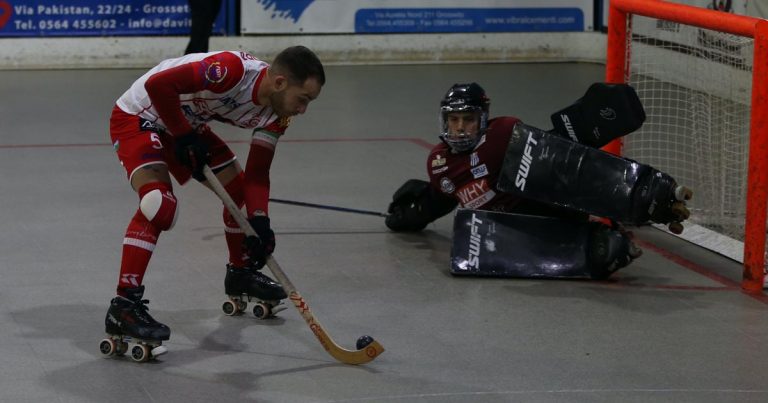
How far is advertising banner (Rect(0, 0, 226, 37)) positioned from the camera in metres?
10.5

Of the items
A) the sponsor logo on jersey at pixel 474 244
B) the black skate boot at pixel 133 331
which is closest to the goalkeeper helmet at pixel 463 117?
the sponsor logo on jersey at pixel 474 244

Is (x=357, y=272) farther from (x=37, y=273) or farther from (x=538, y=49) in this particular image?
(x=538, y=49)

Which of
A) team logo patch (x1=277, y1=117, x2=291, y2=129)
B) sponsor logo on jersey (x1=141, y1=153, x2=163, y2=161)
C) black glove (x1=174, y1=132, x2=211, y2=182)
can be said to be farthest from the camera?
team logo patch (x1=277, y1=117, x2=291, y2=129)

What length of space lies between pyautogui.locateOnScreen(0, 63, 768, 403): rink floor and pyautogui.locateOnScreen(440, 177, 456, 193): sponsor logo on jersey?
32cm

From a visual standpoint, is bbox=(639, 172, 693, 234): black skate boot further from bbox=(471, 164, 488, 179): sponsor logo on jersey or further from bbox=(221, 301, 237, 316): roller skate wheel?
bbox=(221, 301, 237, 316): roller skate wheel

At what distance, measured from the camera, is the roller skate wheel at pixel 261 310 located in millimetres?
4547

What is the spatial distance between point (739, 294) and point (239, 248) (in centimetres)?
195

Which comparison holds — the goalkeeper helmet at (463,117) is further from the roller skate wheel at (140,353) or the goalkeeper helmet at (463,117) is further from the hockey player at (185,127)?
the roller skate wheel at (140,353)

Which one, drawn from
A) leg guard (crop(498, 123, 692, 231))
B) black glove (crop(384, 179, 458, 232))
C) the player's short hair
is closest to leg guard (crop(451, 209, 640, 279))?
leg guard (crop(498, 123, 692, 231))

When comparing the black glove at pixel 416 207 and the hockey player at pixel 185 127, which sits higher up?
the hockey player at pixel 185 127

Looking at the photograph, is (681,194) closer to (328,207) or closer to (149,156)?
(328,207)

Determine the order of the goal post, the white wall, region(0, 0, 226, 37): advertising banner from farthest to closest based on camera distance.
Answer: the white wall
region(0, 0, 226, 37): advertising banner
the goal post

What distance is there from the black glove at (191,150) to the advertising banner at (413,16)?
716 centimetres

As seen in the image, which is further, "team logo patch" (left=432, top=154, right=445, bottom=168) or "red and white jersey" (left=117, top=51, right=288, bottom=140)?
"team logo patch" (left=432, top=154, right=445, bottom=168)
